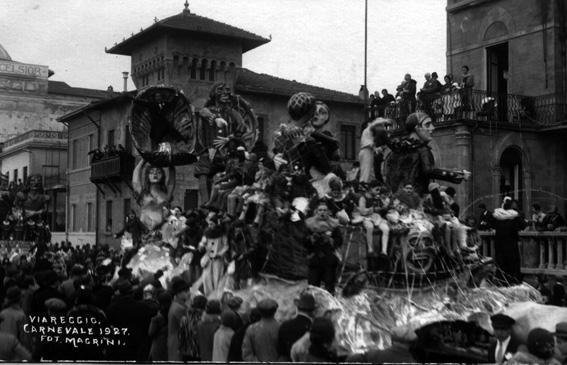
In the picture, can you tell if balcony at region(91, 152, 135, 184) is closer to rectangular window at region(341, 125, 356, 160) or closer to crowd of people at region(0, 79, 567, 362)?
rectangular window at region(341, 125, 356, 160)

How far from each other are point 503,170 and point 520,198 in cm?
104

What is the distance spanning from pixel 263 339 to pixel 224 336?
0.64 meters

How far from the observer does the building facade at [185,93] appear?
75.0 feet

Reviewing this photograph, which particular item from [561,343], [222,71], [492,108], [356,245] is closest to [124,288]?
[356,245]

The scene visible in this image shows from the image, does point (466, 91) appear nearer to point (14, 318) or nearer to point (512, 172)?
point (512, 172)

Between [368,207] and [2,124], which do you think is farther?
[2,124]

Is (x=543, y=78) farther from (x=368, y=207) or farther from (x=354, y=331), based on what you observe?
(x=354, y=331)

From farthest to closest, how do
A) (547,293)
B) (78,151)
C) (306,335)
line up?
(78,151)
(547,293)
(306,335)

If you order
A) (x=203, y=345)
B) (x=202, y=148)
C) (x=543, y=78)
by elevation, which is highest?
(x=543, y=78)

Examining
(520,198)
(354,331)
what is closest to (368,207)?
(354,331)

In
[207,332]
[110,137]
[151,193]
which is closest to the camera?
[207,332]

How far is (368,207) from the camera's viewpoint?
38.9ft

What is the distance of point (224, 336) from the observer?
8.89 metres

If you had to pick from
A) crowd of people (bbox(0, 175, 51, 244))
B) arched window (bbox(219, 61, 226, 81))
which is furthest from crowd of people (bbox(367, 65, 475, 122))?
crowd of people (bbox(0, 175, 51, 244))
